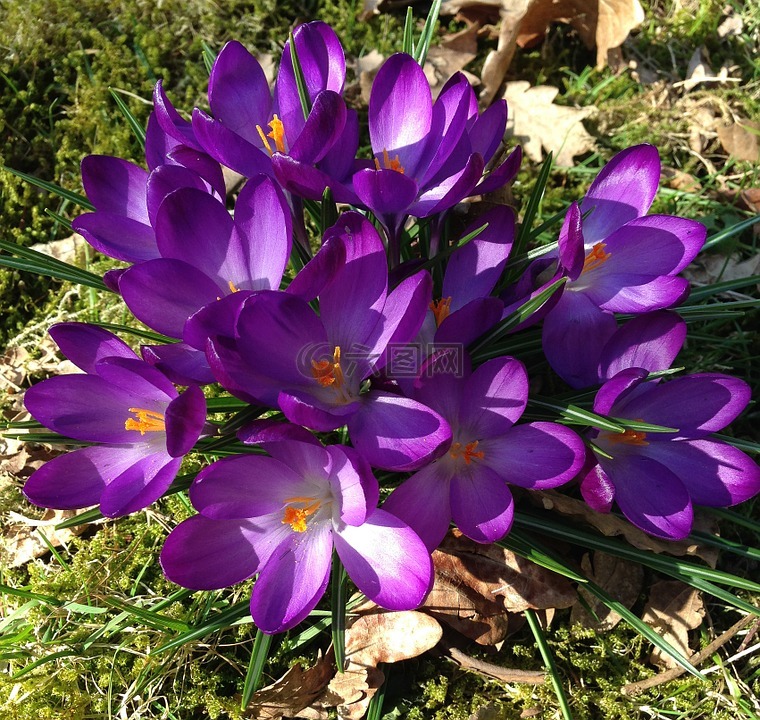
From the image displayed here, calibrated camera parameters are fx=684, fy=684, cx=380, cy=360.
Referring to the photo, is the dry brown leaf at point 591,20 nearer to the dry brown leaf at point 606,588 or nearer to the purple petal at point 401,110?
the purple petal at point 401,110

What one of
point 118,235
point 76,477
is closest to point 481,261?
point 118,235

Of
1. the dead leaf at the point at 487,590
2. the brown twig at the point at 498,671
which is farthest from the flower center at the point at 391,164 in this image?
the brown twig at the point at 498,671

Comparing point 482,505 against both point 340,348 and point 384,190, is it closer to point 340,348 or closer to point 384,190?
point 340,348

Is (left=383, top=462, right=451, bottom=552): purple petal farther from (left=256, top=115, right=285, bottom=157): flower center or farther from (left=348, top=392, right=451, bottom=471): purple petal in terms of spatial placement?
(left=256, top=115, right=285, bottom=157): flower center

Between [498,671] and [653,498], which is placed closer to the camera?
[653,498]

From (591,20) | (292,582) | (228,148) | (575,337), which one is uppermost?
(591,20)

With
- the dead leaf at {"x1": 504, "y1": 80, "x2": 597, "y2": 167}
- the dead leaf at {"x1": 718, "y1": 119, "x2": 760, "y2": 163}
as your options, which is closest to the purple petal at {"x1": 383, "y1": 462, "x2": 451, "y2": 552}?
the dead leaf at {"x1": 504, "y1": 80, "x2": 597, "y2": 167}

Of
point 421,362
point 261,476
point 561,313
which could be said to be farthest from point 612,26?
point 261,476
